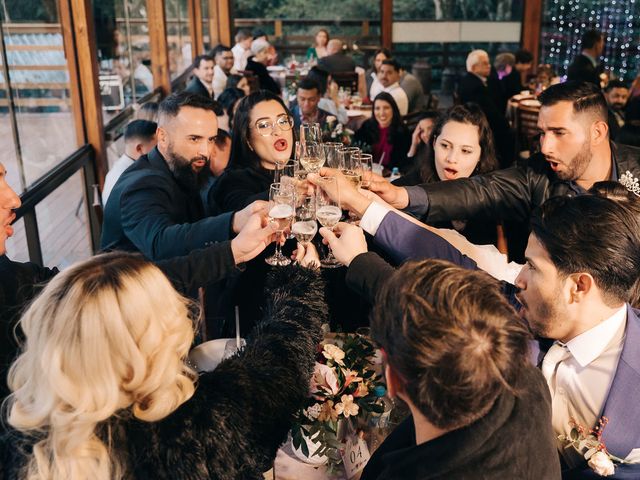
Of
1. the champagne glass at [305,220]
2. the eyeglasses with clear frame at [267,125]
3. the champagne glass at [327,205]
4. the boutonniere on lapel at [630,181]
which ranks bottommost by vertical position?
the boutonniere on lapel at [630,181]

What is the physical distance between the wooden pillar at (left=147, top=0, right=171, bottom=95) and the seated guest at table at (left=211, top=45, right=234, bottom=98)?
0.55m

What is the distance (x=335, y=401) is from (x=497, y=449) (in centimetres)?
57

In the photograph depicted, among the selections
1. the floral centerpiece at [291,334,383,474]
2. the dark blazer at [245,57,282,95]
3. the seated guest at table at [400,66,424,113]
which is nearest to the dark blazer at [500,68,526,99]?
the seated guest at table at [400,66,424,113]

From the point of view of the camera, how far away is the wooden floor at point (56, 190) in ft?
13.0

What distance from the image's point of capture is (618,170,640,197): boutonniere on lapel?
9.02 ft

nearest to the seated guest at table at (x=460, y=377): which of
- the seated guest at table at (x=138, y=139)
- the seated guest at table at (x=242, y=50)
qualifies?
the seated guest at table at (x=138, y=139)

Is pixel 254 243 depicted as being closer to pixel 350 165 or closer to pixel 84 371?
pixel 350 165

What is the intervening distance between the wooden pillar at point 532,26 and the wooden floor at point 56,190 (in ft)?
28.9

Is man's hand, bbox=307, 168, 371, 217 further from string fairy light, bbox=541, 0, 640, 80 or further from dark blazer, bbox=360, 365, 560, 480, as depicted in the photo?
string fairy light, bbox=541, 0, 640, 80

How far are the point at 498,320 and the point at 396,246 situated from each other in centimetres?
97

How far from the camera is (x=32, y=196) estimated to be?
3982mm

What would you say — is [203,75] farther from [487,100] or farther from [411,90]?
[487,100]

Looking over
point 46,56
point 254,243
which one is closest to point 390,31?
point 46,56

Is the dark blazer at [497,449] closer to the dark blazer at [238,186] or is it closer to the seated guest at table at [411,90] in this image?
the dark blazer at [238,186]
